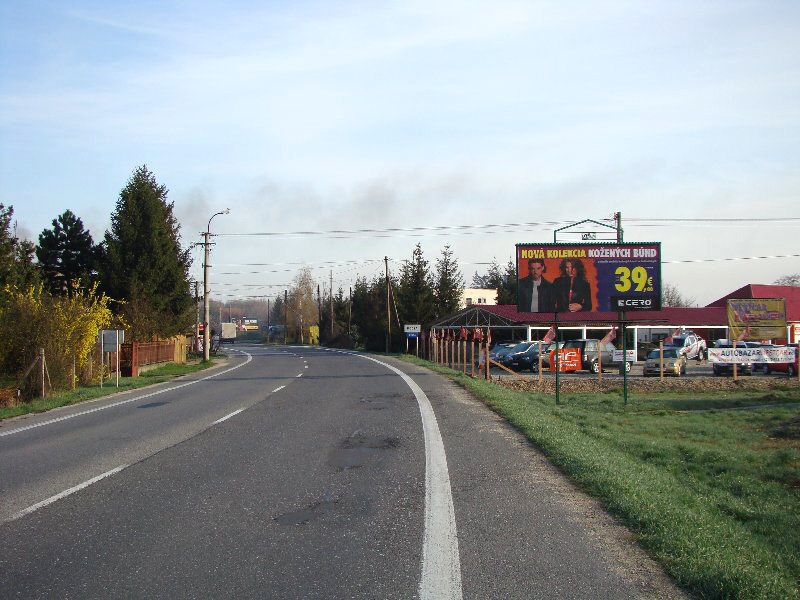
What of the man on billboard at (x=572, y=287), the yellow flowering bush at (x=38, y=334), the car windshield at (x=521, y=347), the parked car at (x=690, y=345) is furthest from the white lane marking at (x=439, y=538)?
the parked car at (x=690, y=345)

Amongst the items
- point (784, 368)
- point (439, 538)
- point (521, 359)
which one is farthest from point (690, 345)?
point (439, 538)

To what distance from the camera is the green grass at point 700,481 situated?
600 cm

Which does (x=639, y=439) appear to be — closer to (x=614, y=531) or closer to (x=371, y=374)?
(x=614, y=531)

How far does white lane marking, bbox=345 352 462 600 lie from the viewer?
5.45m

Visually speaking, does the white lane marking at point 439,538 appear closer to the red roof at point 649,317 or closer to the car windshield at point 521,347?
the car windshield at point 521,347

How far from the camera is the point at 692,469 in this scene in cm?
1354

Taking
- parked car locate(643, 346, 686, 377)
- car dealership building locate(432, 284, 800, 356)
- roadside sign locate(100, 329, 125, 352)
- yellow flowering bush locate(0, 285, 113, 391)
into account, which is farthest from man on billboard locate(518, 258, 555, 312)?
car dealership building locate(432, 284, 800, 356)

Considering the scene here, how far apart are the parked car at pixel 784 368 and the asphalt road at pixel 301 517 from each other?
2941 centimetres

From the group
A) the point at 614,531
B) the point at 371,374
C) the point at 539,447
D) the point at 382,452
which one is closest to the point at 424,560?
the point at 614,531

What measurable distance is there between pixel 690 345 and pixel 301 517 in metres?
45.6

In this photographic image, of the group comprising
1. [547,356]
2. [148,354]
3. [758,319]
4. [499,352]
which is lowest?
[547,356]

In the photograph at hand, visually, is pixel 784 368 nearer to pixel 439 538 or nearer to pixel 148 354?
pixel 148 354

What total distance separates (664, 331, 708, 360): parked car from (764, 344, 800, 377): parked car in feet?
18.3

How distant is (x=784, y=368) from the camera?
3984 centimetres
